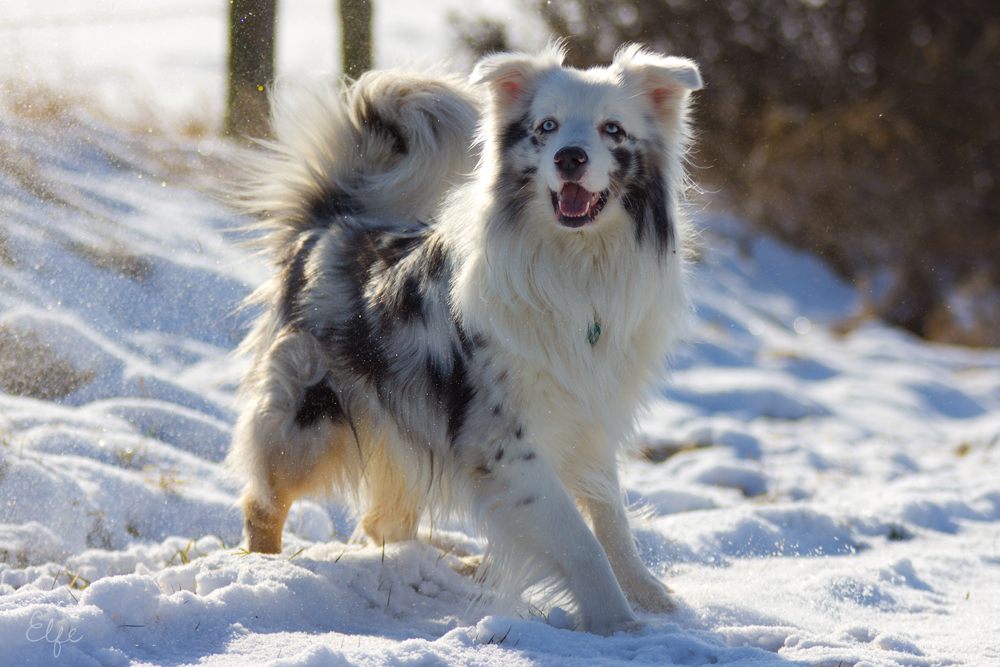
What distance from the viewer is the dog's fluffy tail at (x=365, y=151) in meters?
Result: 3.59

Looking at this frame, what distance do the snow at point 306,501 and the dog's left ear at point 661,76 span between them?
3.24 feet

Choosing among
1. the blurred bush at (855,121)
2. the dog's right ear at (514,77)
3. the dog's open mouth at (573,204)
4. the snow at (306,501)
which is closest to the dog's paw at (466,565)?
the snow at (306,501)

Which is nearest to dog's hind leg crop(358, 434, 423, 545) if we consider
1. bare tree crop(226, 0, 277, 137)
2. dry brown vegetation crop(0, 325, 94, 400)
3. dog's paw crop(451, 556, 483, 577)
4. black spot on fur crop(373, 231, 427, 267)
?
dog's paw crop(451, 556, 483, 577)

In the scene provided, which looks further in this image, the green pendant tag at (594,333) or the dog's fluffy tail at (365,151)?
the dog's fluffy tail at (365,151)

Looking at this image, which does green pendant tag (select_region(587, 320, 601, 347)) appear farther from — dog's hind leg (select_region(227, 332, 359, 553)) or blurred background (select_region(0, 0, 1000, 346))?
blurred background (select_region(0, 0, 1000, 346))

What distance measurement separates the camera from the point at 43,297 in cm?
482

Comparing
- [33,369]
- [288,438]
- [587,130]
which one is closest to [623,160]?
[587,130]

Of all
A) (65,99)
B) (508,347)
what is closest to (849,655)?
(508,347)

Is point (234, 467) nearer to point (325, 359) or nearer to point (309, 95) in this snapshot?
point (325, 359)

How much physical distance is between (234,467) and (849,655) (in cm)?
225

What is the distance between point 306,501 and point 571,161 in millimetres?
2210

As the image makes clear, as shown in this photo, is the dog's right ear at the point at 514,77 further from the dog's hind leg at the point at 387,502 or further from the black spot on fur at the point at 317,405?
the dog's hind leg at the point at 387,502

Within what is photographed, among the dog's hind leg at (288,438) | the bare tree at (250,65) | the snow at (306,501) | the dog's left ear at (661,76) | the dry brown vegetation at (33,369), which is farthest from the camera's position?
the bare tree at (250,65)

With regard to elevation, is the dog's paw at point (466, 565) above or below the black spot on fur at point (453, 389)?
below
